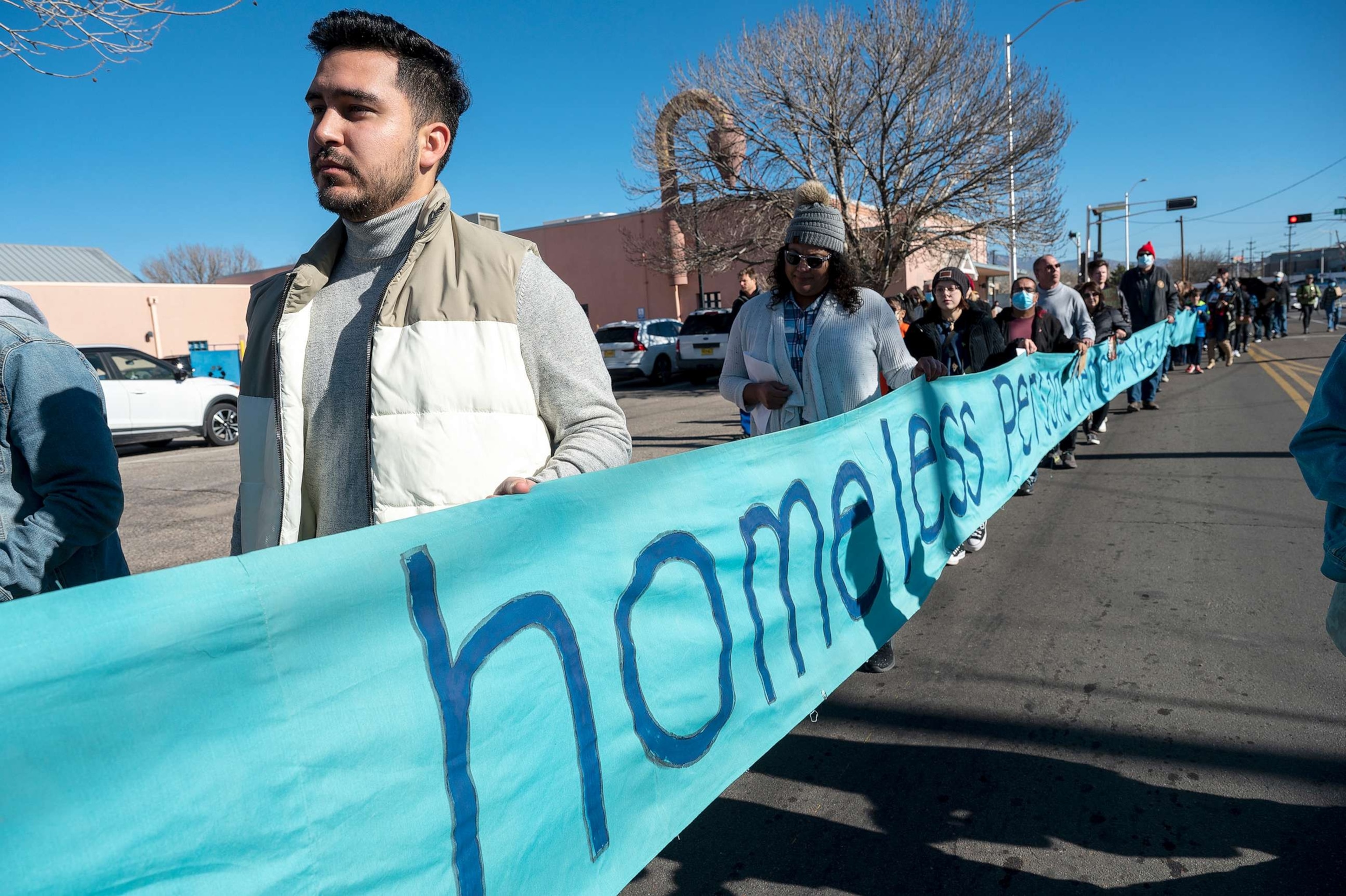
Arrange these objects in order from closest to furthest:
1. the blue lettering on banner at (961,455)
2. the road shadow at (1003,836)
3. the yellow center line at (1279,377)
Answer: the road shadow at (1003,836), the blue lettering on banner at (961,455), the yellow center line at (1279,377)

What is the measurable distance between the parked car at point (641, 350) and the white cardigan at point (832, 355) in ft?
59.2

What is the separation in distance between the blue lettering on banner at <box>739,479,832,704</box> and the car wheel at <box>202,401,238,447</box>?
13632 millimetres

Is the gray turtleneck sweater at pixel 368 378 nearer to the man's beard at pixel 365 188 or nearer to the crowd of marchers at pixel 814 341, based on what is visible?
the man's beard at pixel 365 188

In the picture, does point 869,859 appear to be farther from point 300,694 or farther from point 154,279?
point 154,279

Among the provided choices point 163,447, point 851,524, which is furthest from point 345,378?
point 163,447

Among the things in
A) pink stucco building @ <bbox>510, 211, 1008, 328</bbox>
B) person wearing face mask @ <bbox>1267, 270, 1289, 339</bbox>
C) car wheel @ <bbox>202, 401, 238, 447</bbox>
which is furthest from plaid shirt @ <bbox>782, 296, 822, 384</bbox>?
pink stucco building @ <bbox>510, 211, 1008, 328</bbox>

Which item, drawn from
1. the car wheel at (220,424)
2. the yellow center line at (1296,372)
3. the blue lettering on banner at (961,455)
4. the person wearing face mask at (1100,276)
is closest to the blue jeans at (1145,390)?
the person wearing face mask at (1100,276)

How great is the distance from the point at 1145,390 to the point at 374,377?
13.3 meters

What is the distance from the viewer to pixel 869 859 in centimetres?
270

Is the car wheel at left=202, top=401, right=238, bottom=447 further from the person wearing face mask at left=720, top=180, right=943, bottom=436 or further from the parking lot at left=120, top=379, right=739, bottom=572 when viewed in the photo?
the person wearing face mask at left=720, top=180, right=943, bottom=436

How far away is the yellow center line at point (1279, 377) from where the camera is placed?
12.0 meters

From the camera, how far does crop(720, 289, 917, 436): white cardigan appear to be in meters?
3.79

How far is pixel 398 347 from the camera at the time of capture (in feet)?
5.92

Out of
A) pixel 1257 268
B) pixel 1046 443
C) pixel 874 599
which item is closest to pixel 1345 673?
pixel 874 599
